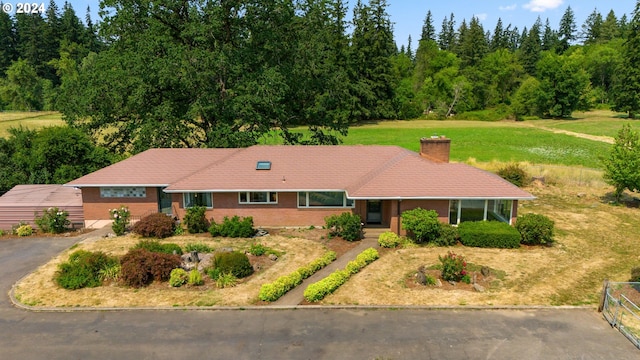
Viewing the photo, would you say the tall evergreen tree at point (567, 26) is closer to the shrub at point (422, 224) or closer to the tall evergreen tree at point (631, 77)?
the tall evergreen tree at point (631, 77)

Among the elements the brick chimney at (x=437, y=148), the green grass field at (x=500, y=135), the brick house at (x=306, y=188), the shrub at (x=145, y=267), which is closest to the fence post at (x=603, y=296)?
the brick house at (x=306, y=188)

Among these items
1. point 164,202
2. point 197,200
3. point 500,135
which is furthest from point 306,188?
point 500,135

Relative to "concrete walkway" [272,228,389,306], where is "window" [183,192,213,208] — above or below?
above

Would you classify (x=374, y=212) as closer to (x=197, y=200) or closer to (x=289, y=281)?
(x=289, y=281)

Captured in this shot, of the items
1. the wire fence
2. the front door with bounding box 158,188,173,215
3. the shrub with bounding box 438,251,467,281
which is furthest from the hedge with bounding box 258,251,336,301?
the front door with bounding box 158,188,173,215

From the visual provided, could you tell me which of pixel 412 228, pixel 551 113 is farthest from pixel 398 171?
pixel 551 113

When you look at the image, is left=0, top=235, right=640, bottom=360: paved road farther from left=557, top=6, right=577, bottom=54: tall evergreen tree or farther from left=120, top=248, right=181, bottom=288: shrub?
left=557, top=6, right=577, bottom=54: tall evergreen tree
